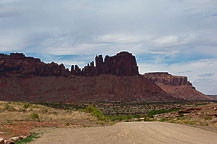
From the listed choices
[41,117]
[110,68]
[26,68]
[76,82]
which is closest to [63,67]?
[76,82]

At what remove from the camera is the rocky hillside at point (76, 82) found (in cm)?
12938

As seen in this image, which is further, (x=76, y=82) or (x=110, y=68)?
(x=110, y=68)

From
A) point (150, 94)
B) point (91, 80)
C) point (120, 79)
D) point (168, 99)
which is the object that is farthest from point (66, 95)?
point (168, 99)

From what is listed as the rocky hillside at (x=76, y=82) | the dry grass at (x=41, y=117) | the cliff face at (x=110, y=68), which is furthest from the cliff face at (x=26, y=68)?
the dry grass at (x=41, y=117)

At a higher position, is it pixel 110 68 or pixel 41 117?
pixel 110 68

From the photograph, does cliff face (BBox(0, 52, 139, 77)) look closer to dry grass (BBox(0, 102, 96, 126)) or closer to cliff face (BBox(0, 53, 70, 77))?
cliff face (BBox(0, 53, 70, 77))

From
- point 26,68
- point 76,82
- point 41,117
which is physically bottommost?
point 41,117

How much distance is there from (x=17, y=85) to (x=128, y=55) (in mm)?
68741

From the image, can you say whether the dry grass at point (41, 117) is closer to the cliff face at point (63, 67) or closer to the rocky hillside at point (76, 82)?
the rocky hillside at point (76, 82)

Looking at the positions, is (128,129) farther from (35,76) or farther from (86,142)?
(35,76)

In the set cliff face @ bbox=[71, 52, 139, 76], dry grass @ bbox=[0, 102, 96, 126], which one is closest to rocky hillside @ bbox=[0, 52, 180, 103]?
cliff face @ bbox=[71, 52, 139, 76]

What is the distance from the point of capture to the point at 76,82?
143250 millimetres

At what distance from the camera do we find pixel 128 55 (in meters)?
164

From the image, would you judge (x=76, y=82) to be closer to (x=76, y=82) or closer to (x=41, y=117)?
(x=76, y=82)
